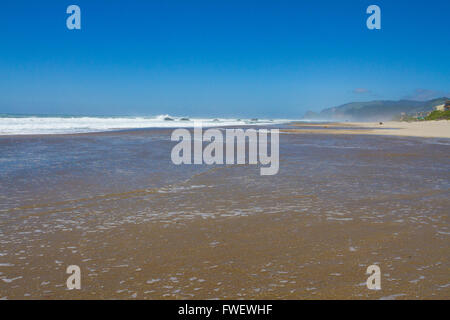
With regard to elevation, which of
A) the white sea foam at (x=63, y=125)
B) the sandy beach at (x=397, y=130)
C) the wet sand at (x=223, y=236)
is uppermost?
the white sea foam at (x=63, y=125)

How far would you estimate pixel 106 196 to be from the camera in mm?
4961

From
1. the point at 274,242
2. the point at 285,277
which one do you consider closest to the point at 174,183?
the point at 274,242

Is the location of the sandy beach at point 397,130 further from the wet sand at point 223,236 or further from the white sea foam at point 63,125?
the wet sand at point 223,236

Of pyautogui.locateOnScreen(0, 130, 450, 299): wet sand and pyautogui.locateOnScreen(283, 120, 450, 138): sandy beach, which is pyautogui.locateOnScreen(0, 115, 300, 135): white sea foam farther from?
pyautogui.locateOnScreen(0, 130, 450, 299): wet sand

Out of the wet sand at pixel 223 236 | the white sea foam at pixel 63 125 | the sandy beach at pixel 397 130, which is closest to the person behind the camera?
the wet sand at pixel 223 236

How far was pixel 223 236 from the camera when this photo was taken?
337cm

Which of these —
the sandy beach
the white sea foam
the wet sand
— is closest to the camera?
the wet sand

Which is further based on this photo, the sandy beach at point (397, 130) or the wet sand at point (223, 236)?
the sandy beach at point (397, 130)

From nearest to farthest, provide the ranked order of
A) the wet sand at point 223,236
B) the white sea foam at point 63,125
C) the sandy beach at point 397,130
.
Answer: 1. the wet sand at point 223,236
2. the sandy beach at point 397,130
3. the white sea foam at point 63,125

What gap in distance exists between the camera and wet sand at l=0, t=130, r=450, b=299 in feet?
7.88

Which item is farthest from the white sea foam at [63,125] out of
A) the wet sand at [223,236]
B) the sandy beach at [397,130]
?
the wet sand at [223,236]

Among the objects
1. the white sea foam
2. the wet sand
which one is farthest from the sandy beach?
the wet sand

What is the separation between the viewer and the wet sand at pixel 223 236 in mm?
2402
